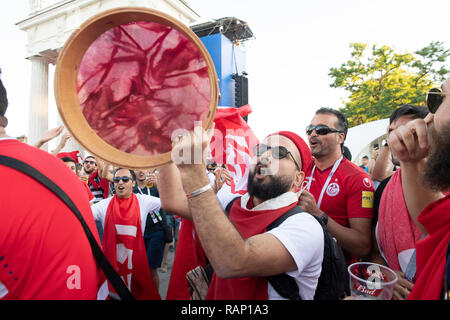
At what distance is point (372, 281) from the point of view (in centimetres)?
116

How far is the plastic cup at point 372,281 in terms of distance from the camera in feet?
3.71

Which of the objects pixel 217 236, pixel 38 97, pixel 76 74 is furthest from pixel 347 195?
pixel 38 97

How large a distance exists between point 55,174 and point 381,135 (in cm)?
1315

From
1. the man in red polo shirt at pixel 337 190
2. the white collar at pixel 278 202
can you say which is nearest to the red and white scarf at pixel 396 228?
the man in red polo shirt at pixel 337 190

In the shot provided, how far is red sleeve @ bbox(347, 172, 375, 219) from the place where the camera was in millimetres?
2162

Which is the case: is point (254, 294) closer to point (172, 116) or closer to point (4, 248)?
point (172, 116)

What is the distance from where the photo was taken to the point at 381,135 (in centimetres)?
1209

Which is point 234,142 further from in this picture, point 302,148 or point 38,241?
point 38,241

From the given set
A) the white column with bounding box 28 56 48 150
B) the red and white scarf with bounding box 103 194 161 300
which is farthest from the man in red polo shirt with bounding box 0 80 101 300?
the white column with bounding box 28 56 48 150

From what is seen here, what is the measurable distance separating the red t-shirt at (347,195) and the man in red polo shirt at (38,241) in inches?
70.8

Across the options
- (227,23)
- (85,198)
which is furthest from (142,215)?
(227,23)

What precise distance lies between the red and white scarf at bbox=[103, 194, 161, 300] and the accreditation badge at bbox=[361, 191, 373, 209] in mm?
2355

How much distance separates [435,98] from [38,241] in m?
1.59
